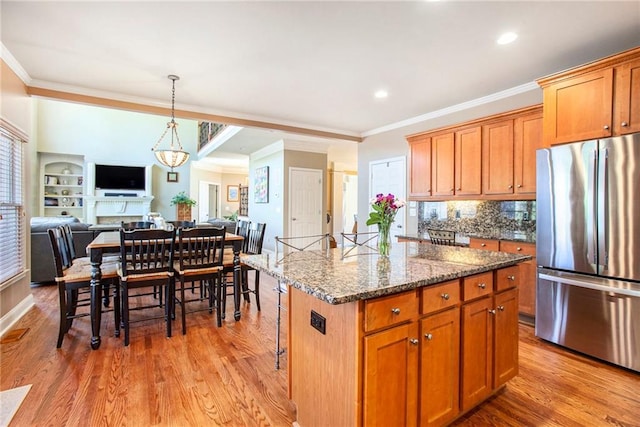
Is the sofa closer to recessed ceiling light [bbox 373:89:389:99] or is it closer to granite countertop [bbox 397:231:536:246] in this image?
recessed ceiling light [bbox 373:89:389:99]

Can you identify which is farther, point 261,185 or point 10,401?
point 261,185

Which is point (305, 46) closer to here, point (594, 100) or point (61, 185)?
point (594, 100)

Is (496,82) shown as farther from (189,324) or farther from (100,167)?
(100,167)

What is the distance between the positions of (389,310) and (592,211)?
226cm

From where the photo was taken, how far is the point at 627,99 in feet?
7.85

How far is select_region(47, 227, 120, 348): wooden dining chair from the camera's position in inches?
104

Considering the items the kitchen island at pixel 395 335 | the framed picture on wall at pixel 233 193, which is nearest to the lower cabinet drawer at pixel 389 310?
the kitchen island at pixel 395 335

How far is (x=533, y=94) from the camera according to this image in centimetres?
355

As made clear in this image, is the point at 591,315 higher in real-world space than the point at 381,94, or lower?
lower

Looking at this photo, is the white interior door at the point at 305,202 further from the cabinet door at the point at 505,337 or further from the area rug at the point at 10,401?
the cabinet door at the point at 505,337

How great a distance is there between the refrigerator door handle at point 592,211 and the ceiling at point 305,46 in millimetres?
1113

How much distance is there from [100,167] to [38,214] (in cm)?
199

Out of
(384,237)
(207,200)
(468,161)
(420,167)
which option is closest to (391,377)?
(384,237)

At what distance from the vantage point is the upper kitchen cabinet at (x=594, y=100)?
238cm
